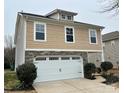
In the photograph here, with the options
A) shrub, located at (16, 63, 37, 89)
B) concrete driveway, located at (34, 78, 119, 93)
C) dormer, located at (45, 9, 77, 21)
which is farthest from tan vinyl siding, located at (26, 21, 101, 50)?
concrete driveway, located at (34, 78, 119, 93)

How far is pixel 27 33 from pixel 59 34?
2.79 metres

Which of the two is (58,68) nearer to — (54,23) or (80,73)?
(80,73)

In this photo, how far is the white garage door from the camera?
11732 millimetres

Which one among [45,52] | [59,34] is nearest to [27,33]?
[45,52]

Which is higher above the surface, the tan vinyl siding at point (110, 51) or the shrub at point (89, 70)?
the tan vinyl siding at point (110, 51)

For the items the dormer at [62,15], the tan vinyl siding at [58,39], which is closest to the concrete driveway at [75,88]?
the tan vinyl siding at [58,39]

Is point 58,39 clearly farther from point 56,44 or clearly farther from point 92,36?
point 92,36

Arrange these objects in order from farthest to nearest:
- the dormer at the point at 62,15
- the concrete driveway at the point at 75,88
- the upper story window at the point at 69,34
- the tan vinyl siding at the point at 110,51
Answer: the tan vinyl siding at the point at 110,51, the dormer at the point at 62,15, the upper story window at the point at 69,34, the concrete driveway at the point at 75,88

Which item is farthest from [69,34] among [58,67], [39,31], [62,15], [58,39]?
[58,67]

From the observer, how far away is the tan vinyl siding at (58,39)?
1139 cm

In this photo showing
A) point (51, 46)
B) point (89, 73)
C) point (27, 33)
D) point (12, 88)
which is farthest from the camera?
point (89, 73)

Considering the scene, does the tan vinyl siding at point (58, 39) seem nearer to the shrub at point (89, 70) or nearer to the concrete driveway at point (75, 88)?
the shrub at point (89, 70)

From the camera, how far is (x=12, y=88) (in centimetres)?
959

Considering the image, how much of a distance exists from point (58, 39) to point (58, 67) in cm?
229
